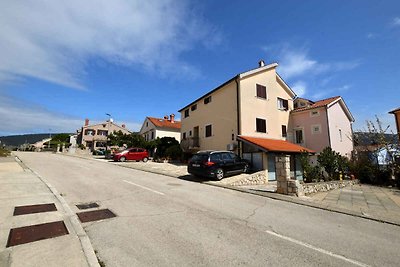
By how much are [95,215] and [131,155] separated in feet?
75.0

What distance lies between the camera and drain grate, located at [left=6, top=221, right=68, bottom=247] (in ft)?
13.8

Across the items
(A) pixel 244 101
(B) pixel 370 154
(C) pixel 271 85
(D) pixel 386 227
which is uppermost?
(C) pixel 271 85

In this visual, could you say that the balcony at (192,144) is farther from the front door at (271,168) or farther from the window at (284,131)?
the front door at (271,168)

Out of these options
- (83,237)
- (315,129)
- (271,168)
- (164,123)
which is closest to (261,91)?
(315,129)

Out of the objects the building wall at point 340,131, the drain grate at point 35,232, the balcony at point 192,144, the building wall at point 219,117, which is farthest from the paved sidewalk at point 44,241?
the building wall at point 340,131

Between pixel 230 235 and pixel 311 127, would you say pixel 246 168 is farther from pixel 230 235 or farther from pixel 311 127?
pixel 230 235

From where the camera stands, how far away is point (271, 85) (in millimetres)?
23750

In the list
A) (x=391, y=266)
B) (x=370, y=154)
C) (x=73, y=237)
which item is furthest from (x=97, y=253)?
(x=370, y=154)

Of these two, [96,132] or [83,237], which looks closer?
[83,237]

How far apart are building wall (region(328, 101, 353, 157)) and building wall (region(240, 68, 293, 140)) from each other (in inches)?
176

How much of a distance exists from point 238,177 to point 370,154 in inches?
520

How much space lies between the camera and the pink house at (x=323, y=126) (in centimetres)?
2277

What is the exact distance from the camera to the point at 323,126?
22.8 meters

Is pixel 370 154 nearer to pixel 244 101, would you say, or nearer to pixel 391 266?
pixel 244 101
